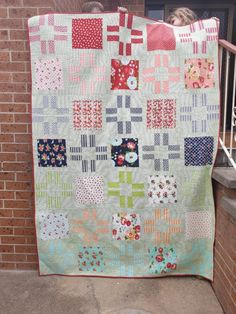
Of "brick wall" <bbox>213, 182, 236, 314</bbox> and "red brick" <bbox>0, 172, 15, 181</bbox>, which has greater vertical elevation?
"red brick" <bbox>0, 172, 15, 181</bbox>

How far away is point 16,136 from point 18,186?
427mm

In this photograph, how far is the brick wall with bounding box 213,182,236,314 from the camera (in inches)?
87.0

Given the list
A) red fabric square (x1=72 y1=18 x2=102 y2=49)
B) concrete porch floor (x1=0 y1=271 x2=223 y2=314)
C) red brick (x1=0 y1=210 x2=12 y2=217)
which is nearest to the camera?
concrete porch floor (x1=0 y1=271 x2=223 y2=314)

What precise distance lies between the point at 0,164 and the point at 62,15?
4.29 ft

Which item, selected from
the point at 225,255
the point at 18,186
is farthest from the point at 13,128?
the point at 225,255

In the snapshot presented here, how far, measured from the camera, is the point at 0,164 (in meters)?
2.74

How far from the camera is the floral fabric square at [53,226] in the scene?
8.82 ft

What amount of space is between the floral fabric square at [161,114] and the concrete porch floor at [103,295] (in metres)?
1.29

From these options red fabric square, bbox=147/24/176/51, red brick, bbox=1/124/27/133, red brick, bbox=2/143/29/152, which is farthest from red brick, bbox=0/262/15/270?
red fabric square, bbox=147/24/176/51

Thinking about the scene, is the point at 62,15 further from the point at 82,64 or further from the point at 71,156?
the point at 71,156

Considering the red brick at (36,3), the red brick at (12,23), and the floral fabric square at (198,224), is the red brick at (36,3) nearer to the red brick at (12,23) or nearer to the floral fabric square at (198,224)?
the red brick at (12,23)

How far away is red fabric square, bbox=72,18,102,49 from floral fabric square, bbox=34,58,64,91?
21cm

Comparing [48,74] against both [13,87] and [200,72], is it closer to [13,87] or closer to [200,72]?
[13,87]

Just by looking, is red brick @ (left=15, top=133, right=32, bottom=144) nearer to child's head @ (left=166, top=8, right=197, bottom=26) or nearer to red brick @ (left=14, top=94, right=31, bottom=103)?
red brick @ (left=14, top=94, right=31, bottom=103)
